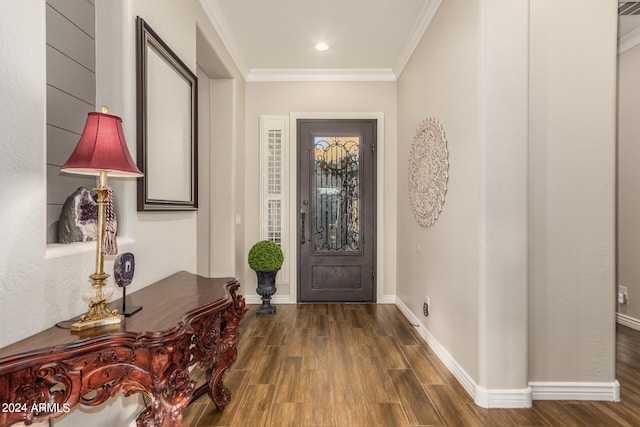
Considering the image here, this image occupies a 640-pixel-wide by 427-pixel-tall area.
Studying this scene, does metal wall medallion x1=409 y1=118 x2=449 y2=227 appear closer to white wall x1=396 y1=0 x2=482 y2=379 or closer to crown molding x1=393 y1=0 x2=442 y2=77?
white wall x1=396 y1=0 x2=482 y2=379

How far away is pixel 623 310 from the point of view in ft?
10.4

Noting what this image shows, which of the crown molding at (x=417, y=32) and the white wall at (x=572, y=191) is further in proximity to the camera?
the crown molding at (x=417, y=32)

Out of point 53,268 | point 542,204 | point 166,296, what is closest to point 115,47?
point 53,268

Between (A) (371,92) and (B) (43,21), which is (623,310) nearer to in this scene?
(A) (371,92)

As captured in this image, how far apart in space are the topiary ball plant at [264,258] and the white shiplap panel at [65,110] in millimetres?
2263

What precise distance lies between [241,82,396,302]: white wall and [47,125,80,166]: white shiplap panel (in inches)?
105

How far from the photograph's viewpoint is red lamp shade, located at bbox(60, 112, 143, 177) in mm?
1078

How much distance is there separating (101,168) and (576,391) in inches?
107

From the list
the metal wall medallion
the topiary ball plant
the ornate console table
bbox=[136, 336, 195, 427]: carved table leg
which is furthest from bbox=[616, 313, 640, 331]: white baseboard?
bbox=[136, 336, 195, 427]: carved table leg

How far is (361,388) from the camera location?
6.98 feet

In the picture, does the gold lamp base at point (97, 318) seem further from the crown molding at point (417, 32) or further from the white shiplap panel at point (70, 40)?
the crown molding at point (417, 32)

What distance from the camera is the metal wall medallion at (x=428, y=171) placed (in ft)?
8.46

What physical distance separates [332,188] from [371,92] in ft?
4.26

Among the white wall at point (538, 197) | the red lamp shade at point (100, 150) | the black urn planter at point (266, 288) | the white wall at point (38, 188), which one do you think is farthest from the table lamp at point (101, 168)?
the black urn planter at point (266, 288)
